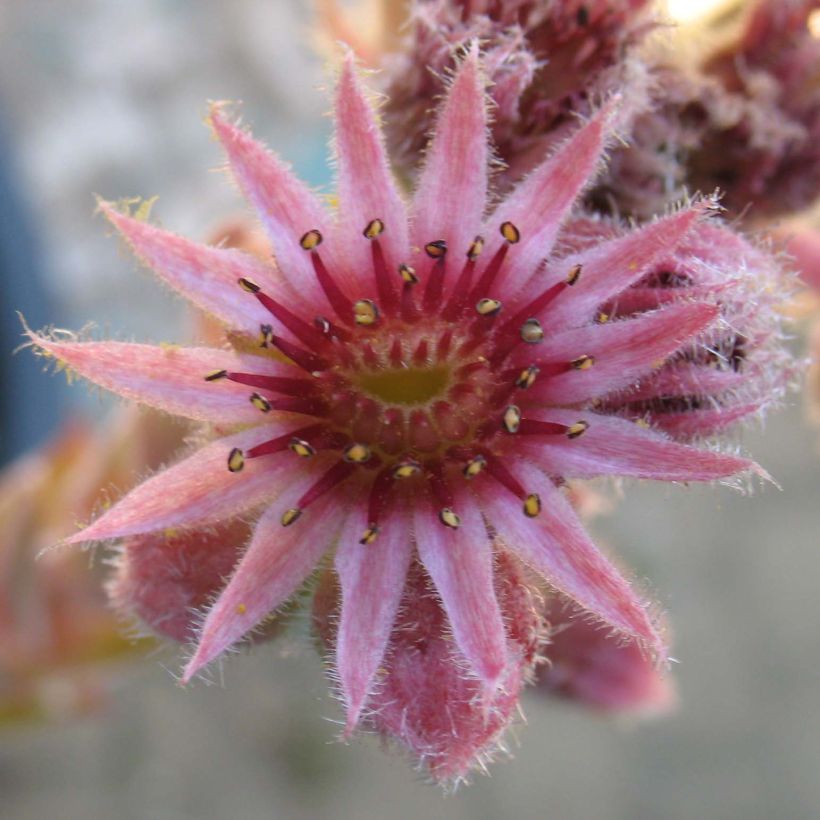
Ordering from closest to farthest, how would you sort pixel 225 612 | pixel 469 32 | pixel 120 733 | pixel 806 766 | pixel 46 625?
pixel 225 612
pixel 469 32
pixel 46 625
pixel 120 733
pixel 806 766

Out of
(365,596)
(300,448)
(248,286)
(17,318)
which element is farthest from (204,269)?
(17,318)

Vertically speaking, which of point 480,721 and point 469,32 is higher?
point 469,32

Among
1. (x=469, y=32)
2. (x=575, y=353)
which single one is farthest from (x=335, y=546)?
(x=469, y=32)

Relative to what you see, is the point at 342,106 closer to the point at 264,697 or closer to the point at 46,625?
the point at 46,625

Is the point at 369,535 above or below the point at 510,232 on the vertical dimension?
below

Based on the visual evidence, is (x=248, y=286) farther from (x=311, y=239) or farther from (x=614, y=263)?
(x=614, y=263)

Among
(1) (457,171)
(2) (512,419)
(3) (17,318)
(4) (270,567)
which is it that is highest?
(1) (457,171)
